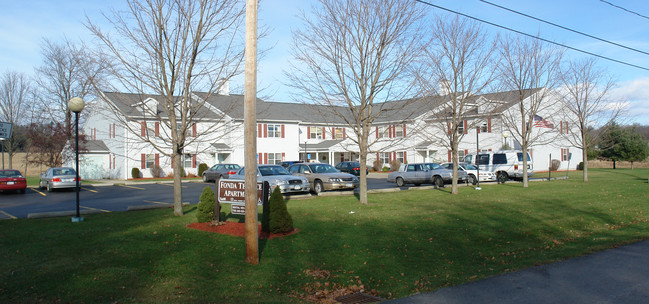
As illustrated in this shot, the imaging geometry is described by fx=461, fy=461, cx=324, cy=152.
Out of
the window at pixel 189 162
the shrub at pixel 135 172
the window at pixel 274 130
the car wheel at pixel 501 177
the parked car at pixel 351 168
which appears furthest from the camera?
the window at pixel 274 130

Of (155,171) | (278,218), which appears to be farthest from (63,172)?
(278,218)

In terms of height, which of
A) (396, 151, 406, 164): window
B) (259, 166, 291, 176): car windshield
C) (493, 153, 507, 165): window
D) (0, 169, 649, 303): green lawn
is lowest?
(0, 169, 649, 303): green lawn

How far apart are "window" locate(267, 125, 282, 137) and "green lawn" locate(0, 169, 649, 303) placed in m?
29.8

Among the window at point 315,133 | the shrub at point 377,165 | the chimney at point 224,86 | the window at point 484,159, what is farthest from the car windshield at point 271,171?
the shrub at point 377,165

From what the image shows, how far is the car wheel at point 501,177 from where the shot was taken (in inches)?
1053

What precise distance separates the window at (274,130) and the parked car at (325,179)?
21.1m

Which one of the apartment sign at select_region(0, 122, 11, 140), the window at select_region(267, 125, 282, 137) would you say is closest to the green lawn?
the apartment sign at select_region(0, 122, 11, 140)

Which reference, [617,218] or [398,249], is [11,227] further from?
[617,218]

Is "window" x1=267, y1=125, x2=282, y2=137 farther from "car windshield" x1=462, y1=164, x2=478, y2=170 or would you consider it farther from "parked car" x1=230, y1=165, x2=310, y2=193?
"parked car" x1=230, y1=165, x2=310, y2=193

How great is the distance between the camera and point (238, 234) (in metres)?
10.0

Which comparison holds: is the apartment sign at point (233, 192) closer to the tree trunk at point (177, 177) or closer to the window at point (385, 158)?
the tree trunk at point (177, 177)

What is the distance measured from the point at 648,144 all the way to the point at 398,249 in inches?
2138

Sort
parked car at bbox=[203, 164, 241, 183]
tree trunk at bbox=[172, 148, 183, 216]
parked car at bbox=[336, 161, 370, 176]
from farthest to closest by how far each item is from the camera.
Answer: parked car at bbox=[336, 161, 370, 176] < parked car at bbox=[203, 164, 241, 183] < tree trunk at bbox=[172, 148, 183, 216]

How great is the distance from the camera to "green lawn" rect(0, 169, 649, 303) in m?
6.43
